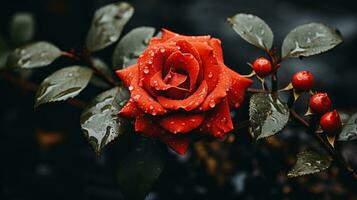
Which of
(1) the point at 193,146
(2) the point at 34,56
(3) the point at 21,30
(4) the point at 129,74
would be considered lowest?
(1) the point at 193,146

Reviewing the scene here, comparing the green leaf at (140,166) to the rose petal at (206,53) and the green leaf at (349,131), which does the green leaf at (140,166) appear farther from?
the green leaf at (349,131)

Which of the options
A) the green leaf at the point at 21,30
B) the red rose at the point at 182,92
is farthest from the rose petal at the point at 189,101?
the green leaf at the point at 21,30

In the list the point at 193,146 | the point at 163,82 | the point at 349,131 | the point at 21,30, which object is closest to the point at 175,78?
the point at 163,82

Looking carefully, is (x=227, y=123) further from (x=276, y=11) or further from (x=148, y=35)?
(x=276, y=11)

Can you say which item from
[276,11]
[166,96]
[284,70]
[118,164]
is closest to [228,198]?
[118,164]

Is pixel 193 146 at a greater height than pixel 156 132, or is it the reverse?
pixel 156 132

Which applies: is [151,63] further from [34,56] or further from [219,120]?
[34,56]

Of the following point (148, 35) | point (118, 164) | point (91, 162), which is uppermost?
point (148, 35)
